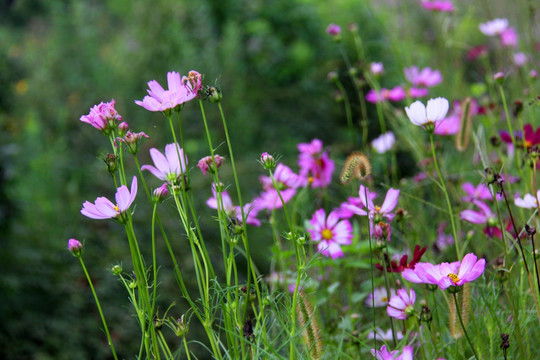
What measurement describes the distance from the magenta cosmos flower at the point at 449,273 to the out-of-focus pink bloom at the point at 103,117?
38 centimetres

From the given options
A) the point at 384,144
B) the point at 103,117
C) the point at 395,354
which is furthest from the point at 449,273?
the point at 384,144

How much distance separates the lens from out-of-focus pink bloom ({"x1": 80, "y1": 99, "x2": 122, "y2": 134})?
65cm

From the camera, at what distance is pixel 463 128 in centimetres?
111

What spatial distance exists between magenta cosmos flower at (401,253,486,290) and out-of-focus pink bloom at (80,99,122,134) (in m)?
0.38

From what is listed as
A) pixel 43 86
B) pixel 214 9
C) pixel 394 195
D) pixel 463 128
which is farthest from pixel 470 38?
pixel 394 195

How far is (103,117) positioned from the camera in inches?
25.9

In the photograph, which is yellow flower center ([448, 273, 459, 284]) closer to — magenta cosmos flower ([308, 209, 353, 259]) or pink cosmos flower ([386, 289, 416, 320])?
pink cosmos flower ([386, 289, 416, 320])

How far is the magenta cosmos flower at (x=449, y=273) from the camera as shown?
61 centimetres

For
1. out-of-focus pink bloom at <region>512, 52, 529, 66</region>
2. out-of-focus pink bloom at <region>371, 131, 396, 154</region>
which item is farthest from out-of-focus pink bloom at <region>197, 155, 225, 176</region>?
out-of-focus pink bloom at <region>512, 52, 529, 66</region>

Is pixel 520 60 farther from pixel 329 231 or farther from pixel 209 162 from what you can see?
pixel 209 162

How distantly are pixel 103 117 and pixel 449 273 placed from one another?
0.43 metres

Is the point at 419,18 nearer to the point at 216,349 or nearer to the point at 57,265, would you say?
the point at 57,265

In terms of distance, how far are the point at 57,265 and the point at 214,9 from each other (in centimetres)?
150

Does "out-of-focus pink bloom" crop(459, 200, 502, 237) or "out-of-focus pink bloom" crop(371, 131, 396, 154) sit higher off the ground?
"out-of-focus pink bloom" crop(371, 131, 396, 154)
